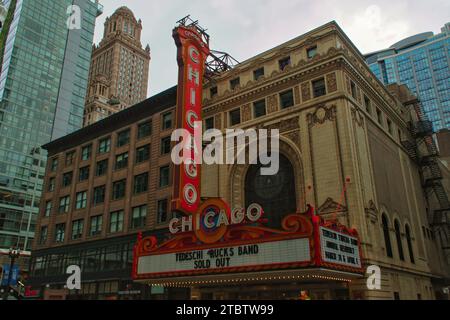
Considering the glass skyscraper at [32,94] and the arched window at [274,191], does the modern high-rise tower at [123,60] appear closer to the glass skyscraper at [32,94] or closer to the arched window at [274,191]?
the glass skyscraper at [32,94]

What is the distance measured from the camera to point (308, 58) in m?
30.2

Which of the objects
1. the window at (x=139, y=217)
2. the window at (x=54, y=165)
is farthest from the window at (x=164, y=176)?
the window at (x=54, y=165)

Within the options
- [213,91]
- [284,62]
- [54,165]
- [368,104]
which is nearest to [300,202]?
[368,104]

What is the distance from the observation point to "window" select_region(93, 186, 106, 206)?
4284 cm

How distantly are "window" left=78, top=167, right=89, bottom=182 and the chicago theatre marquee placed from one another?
62.1ft

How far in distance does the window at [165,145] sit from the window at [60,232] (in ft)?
55.7

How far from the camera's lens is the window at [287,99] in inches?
1192

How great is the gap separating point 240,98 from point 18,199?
249ft

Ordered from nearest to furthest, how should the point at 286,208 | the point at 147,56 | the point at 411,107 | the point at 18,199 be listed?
the point at 286,208, the point at 411,107, the point at 18,199, the point at 147,56

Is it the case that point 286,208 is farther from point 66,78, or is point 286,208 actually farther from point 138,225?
point 66,78

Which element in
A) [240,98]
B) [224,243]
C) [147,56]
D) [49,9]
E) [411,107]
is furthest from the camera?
[147,56]

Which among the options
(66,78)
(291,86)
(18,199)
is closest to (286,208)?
(291,86)

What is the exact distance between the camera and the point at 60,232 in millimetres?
46219
